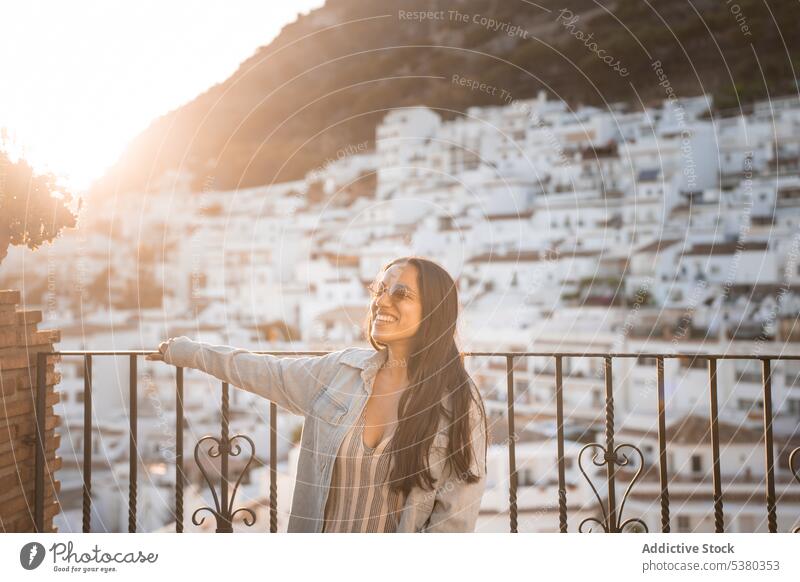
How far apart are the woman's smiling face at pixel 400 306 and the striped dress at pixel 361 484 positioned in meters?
0.24

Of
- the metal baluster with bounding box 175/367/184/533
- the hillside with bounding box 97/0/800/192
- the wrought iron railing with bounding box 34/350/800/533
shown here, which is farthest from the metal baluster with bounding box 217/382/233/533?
the hillside with bounding box 97/0/800/192

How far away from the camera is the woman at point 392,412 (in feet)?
6.27

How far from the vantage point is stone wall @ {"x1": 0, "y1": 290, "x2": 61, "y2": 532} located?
2402mm

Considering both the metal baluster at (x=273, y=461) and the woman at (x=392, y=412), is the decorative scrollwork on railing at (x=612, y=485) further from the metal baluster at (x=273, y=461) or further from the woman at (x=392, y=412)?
the metal baluster at (x=273, y=461)

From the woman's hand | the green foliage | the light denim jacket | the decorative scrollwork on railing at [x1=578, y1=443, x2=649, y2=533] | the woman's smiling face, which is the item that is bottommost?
the decorative scrollwork on railing at [x1=578, y1=443, x2=649, y2=533]

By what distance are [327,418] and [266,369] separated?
24 cm

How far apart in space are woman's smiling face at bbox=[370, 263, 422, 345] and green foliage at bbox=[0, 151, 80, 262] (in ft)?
4.05

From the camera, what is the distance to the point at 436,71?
22.8m

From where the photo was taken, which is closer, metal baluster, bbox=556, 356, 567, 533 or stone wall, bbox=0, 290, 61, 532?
metal baluster, bbox=556, 356, 567, 533

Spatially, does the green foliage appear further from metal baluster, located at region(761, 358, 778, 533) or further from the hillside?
the hillside

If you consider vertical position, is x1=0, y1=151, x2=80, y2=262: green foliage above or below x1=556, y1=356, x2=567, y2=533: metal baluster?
above
